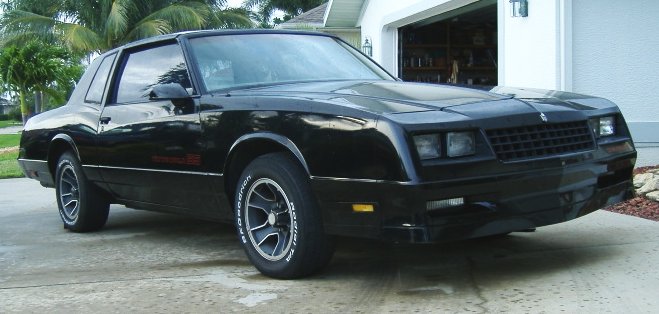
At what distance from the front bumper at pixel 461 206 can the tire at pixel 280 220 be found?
0.38ft

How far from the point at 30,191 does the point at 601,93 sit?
7.54m

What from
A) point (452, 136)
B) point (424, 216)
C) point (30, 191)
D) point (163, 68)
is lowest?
point (30, 191)

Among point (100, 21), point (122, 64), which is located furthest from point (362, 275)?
point (100, 21)

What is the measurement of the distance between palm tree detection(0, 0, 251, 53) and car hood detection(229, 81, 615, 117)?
25668mm

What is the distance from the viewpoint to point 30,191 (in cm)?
1020

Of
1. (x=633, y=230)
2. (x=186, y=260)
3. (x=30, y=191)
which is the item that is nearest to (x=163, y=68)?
(x=186, y=260)

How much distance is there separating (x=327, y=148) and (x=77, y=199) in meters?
3.32

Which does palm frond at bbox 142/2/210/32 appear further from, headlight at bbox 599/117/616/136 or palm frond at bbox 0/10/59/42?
headlight at bbox 599/117/616/136

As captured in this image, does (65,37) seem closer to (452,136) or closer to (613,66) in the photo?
(613,66)

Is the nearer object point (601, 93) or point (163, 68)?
point (163, 68)

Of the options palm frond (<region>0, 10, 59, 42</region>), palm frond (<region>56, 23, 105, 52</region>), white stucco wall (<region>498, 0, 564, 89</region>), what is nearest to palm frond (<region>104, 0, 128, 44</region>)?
palm frond (<region>56, 23, 105, 52</region>)

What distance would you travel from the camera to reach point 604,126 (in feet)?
15.3

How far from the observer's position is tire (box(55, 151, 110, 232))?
252 inches

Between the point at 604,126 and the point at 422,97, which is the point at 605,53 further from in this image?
the point at 422,97
